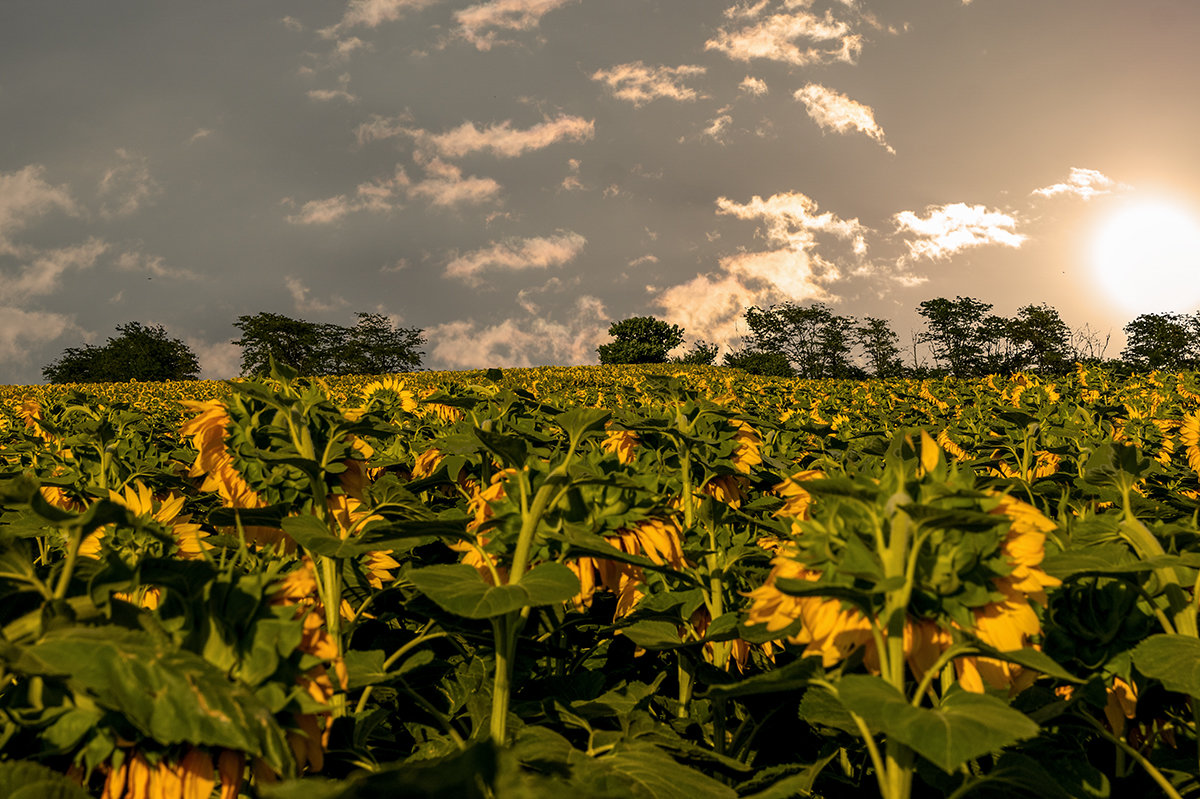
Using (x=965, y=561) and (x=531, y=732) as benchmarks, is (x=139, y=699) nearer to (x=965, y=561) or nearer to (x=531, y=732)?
(x=531, y=732)

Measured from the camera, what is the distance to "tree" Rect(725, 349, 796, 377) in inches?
3031

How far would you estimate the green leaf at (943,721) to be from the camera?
879mm

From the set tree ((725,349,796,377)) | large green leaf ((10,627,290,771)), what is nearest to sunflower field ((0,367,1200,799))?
large green leaf ((10,627,290,771))

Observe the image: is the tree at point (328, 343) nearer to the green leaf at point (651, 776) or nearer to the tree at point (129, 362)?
the tree at point (129, 362)

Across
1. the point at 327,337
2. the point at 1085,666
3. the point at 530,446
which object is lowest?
the point at 1085,666

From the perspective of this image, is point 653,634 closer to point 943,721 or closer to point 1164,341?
point 943,721

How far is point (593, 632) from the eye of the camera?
233cm

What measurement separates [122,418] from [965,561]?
15.6 ft

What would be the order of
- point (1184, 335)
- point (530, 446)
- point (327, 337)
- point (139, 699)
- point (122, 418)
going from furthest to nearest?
point (327, 337)
point (1184, 335)
point (122, 418)
point (530, 446)
point (139, 699)

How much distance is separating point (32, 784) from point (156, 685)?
0.69 ft

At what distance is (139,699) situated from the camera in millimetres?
787

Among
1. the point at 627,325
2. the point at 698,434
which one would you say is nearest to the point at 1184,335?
the point at 627,325

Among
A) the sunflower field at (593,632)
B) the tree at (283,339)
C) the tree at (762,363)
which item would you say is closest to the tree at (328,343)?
the tree at (283,339)

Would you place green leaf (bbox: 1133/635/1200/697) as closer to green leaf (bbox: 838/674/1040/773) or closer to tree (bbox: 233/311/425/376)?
green leaf (bbox: 838/674/1040/773)
